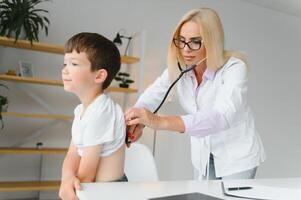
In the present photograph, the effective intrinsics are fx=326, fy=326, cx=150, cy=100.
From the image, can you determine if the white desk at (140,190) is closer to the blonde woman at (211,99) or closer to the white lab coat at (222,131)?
the blonde woman at (211,99)

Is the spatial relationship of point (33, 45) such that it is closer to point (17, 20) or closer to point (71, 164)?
point (17, 20)

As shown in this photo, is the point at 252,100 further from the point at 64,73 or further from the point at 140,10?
the point at 64,73

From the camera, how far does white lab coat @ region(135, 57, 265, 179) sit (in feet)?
4.14

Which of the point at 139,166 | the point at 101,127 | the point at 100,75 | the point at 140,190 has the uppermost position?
the point at 100,75

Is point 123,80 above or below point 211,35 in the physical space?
below

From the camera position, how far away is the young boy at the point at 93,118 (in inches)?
36.6

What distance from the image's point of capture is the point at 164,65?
3736 millimetres

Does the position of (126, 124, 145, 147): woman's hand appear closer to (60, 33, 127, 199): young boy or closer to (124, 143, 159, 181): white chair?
(60, 33, 127, 199): young boy

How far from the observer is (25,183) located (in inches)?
112

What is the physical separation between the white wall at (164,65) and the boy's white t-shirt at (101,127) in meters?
2.19

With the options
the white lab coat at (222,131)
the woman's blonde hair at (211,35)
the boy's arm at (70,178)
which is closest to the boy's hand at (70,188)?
the boy's arm at (70,178)

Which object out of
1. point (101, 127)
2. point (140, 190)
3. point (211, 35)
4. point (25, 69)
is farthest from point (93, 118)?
point (25, 69)

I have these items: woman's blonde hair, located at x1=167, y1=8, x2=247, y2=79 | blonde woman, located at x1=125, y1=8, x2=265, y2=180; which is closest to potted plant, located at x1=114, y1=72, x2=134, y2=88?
blonde woman, located at x1=125, y1=8, x2=265, y2=180

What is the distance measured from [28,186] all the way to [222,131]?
1972 millimetres
